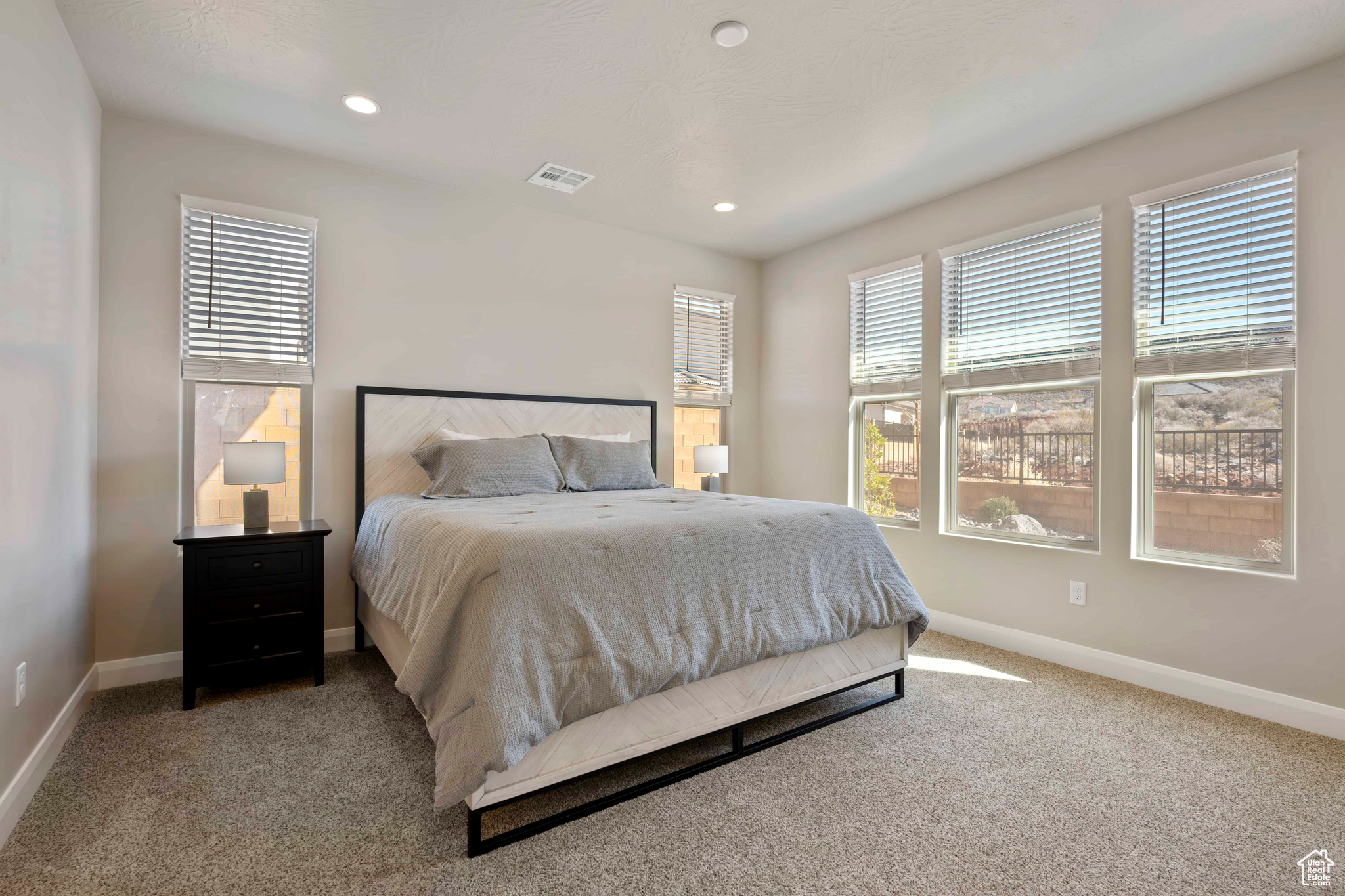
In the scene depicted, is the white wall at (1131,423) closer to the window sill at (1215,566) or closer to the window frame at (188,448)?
the window sill at (1215,566)

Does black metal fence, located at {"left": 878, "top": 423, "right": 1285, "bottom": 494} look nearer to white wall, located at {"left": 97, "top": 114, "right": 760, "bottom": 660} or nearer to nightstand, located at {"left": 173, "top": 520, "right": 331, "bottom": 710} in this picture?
white wall, located at {"left": 97, "top": 114, "right": 760, "bottom": 660}

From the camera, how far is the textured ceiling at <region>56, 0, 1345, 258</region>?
7.62ft

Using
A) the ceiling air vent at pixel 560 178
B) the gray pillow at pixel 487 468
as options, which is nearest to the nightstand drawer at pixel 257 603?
the gray pillow at pixel 487 468

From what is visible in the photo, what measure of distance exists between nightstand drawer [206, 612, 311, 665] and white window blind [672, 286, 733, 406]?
9.51 feet

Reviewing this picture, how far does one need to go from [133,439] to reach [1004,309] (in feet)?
15.1

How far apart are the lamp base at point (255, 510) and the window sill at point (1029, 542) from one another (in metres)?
3.75

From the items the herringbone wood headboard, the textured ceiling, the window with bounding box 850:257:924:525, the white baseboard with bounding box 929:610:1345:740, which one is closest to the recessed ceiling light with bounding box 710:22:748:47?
the textured ceiling

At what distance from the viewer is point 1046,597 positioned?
346cm

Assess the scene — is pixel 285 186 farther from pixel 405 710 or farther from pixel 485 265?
pixel 405 710

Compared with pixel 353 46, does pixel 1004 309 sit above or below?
below

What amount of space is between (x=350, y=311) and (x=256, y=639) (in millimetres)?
1785

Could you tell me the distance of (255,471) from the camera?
2.96 m

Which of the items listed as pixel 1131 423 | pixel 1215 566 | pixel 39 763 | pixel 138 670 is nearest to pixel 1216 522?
pixel 1215 566

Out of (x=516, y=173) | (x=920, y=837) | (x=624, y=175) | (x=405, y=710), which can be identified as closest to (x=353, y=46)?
(x=516, y=173)
